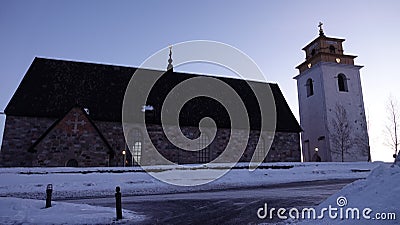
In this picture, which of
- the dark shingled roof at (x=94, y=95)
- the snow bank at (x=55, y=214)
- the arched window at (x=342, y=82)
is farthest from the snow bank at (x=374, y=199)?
the arched window at (x=342, y=82)

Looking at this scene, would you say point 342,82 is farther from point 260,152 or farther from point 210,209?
point 210,209

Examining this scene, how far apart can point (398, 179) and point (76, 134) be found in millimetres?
18435

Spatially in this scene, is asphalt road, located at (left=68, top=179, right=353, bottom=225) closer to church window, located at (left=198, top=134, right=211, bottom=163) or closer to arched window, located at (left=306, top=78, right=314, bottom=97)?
church window, located at (left=198, top=134, right=211, bottom=163)

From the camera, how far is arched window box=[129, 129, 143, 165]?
24281mm

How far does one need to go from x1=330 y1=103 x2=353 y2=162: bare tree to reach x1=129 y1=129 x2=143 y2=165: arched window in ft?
65.2

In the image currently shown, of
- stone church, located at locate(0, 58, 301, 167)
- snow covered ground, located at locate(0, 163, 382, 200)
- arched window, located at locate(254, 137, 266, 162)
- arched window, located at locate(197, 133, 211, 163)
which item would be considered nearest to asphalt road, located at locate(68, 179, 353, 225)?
snow covered ground, located at locate(0, 163, 382, 200)

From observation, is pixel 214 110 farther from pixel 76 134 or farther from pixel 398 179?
pixel 398 179

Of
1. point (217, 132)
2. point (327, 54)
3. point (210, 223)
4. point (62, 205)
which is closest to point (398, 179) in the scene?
point (210, 223)

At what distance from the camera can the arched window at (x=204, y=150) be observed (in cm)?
2616

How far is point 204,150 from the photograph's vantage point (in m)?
26.3

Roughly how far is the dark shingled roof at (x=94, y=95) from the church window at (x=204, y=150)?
4.62 feet

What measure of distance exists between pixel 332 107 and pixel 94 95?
2397cm

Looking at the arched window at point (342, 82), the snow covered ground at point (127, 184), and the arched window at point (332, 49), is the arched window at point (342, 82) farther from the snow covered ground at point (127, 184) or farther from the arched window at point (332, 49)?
the snow covered ground at point (127, 184)

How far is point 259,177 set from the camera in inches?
739
